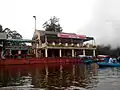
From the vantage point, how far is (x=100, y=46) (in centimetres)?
7344

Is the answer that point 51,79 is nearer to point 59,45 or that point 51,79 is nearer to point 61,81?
point 61,81

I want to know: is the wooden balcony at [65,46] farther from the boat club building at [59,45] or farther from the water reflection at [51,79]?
the water reflection at [51,79]

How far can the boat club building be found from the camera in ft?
200

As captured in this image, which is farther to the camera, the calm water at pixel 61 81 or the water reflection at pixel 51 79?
the water reflection at pixel 51 79

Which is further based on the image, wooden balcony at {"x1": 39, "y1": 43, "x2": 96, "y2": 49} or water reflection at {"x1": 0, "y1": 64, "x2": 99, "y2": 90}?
wooden balcony at {"x1": 39, "y1": 43, "x2": 96, "y2": 49}

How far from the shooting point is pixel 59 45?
197ft

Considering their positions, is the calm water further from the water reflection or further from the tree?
the tree

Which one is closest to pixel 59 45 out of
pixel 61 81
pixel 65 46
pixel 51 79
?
pixel 65 46

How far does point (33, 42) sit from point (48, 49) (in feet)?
19.0

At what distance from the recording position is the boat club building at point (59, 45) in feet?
200

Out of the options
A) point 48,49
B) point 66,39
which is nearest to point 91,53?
point 66,39

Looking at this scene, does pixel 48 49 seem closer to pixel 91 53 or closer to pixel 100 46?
pixel 91 53

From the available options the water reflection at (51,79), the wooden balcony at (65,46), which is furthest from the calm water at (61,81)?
the wooden balcony at (65,46)

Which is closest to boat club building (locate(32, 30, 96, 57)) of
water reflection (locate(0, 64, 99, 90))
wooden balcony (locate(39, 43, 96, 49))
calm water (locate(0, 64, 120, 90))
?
wooden balcony (locate(39, 43, 96, 49))
